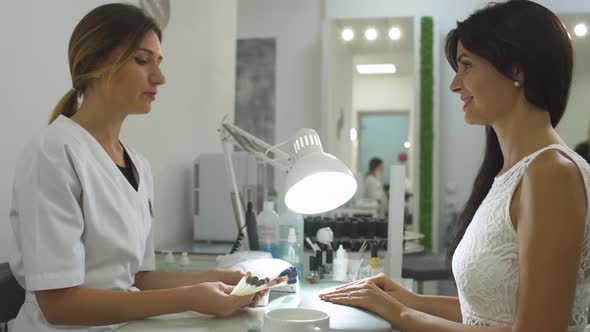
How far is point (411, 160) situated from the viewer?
15.2 ft

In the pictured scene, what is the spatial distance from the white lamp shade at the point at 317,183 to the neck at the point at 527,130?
40 centimetres

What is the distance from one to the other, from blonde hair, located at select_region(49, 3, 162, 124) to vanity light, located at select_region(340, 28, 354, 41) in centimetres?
365

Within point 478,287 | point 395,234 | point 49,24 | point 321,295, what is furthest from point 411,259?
point 49,24

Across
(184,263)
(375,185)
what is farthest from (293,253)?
(375,185)

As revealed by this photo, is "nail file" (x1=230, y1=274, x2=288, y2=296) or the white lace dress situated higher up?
the white lace dress

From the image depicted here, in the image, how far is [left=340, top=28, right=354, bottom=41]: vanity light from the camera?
4.84 meters

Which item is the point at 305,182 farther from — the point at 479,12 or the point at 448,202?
the point at 448,202

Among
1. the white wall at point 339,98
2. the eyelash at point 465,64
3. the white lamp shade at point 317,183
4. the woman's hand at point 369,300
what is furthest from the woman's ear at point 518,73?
the white wall at point 339,98

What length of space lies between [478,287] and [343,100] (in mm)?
3661

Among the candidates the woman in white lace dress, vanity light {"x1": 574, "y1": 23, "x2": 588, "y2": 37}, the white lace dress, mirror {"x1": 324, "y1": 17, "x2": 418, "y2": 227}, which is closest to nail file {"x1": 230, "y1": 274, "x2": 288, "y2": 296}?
the woman in white lace dress

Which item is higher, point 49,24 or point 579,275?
point 49,24

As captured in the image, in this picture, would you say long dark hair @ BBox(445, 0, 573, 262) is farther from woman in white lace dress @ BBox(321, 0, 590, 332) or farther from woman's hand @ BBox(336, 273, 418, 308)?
woman's hand @ BBox(336, 273, 418, 308)

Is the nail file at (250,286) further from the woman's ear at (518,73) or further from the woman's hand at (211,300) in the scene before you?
the woman's ear at (518,73)

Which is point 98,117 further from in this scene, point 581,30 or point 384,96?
point 581,30
